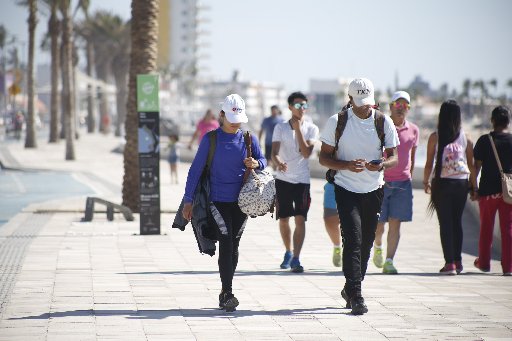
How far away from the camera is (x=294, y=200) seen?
37.3ft

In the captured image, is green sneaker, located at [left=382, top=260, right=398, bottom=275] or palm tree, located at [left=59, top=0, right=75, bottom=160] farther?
palm tree, located at [left=59, top=0, right=75, bottom=160]

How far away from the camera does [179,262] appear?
12047 mm

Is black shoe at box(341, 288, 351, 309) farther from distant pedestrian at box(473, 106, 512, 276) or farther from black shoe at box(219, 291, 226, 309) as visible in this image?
distant pedestrian at box(473, 106, 512, 276)

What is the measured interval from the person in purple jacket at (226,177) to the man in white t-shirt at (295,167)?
2.40 meters

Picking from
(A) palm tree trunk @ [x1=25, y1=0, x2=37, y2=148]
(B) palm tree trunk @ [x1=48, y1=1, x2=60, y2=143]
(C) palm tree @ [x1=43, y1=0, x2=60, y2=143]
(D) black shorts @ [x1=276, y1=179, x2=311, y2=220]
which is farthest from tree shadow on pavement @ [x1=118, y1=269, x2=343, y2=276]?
(B) palm tree trunk @ [x1=48, y1=1, x2=60, y2=143]

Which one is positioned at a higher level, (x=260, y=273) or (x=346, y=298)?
(x=346, y=298)

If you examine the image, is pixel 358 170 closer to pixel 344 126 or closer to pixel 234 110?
pixel 344 126

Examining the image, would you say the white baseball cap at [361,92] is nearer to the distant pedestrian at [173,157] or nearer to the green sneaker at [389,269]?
the green sneaker at [389,269]

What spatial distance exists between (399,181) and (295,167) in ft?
3.38

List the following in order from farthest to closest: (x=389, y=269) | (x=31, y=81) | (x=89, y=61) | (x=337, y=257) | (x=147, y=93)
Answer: (x=89, y=61) → (x=31, y=81) → (x=147, y=93) → (x=337, y=257) → (x=389, y=269)

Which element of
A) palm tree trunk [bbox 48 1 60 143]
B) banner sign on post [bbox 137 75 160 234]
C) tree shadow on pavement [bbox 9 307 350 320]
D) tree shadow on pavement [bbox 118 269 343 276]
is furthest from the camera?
palm tree trunk [bbox 48 1 60 143]

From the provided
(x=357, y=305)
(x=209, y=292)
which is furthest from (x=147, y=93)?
(x=357, y=305)

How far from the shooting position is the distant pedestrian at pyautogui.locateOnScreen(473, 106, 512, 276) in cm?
1157

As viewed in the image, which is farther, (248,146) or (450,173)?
(450,173)
